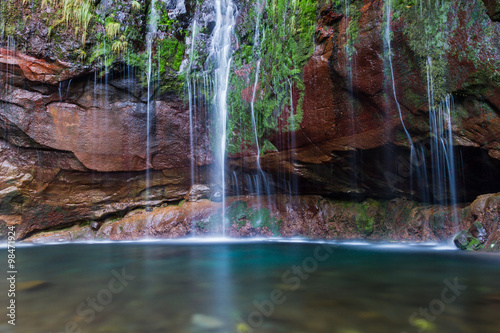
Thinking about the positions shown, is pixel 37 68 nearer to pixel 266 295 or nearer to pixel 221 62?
pixel 221 62

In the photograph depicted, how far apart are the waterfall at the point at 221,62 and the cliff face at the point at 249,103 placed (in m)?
0.34

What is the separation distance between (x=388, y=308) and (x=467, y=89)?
6.46 meters

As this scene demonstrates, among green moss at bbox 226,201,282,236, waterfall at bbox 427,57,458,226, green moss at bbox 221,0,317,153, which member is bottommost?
green moss at bbox 226,201,282,236

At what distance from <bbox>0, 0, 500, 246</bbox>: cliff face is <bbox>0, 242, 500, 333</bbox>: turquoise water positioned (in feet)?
12.1

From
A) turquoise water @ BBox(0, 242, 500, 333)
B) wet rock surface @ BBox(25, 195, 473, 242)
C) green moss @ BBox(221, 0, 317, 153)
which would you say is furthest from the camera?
wet rock surface @ BBox(25, 195, 473, 242)

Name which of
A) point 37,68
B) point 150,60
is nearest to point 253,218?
point 150,60

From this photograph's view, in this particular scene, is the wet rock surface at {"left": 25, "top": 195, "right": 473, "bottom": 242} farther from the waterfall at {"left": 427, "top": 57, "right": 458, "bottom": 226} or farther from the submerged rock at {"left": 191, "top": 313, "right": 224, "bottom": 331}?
the submerged rock at {"left": 191, "top": 313, "right": 224, "bottom": 331}

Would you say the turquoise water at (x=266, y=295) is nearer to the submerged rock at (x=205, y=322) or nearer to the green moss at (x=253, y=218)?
the submerged rock at (x=205, y=322)

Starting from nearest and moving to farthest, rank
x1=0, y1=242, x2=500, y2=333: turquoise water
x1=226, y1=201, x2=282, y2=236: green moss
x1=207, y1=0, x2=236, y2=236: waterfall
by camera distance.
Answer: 1. x1=0, y1=242, x2=500, y2=333: turquoise water
2. x1=207, y1=0, x2=236, y2=236: waterfall
3. x1=226, y1=201, x2=282, y2=236: green moss

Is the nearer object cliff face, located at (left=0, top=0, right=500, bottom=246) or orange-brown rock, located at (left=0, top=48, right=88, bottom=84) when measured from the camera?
cliff face, located at (left=0, top=0, right=500, bottom=246)

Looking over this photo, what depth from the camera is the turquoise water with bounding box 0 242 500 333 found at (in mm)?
3225

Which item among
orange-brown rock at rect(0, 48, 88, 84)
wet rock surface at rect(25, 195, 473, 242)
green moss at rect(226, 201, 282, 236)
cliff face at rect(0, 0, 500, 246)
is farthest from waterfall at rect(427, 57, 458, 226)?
orange-brown rock at rect(0, 48, 88, 84)

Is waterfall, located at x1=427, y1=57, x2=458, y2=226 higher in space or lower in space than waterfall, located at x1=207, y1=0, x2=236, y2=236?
lower

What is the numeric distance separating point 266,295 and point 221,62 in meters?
10.0
